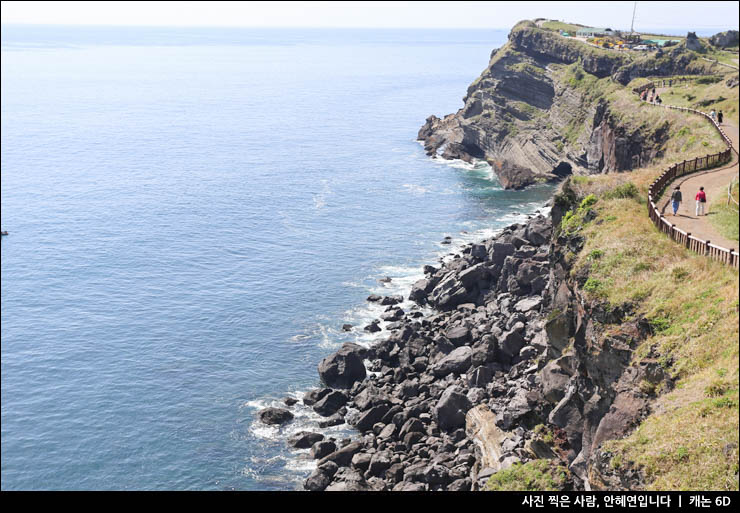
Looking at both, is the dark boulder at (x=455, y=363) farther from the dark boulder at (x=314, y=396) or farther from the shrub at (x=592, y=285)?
the shrub at (x=592, y=285)

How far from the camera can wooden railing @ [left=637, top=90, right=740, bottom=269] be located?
30044 mm

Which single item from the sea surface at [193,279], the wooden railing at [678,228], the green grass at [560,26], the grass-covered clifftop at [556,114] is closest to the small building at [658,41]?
the grass-covered clifftop at [556,114]

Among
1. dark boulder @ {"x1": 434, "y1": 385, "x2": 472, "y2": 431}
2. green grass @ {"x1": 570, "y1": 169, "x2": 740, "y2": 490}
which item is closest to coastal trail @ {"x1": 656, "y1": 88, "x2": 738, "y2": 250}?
green grass @ {"x1": 570, "y1": 169, "x2": 740, "y2": 490}

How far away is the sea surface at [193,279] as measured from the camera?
166ft

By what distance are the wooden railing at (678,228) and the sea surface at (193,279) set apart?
1092 inches

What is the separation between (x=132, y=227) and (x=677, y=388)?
84755 millimetres

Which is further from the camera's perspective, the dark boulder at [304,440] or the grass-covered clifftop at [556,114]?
the grass-covered clifftop at [556,114]

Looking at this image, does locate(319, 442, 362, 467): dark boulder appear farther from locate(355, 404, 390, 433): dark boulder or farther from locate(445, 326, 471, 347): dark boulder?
locate(445, 326, 471, 347): dark boulder

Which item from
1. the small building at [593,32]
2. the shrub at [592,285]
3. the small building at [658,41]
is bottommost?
the shrub at [592,285]

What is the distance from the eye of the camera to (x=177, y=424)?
53062 mm

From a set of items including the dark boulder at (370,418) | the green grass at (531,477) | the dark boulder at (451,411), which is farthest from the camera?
the dark boulder at (370,418)

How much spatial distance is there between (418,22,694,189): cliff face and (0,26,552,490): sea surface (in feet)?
20.3
